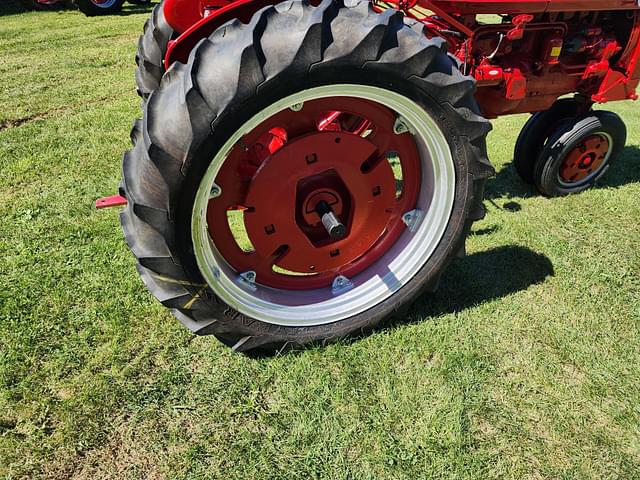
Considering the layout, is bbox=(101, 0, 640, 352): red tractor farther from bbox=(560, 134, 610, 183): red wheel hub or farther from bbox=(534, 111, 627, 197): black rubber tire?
bbox=(560, 134, 610, 183): red wheel hub

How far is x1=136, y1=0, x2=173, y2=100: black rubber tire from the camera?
2.85 metres

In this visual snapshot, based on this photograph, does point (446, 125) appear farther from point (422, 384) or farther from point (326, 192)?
point (422, 384)

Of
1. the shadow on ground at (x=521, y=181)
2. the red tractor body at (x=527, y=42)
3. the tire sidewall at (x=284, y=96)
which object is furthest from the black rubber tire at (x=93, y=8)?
the tire sidewall at (x=284, y=96)

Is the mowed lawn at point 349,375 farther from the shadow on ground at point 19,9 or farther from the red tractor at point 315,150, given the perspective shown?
the shadow on ground at point 19,9

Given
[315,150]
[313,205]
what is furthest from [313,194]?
[315,150]

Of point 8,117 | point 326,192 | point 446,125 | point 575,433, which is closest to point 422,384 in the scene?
point 575,433

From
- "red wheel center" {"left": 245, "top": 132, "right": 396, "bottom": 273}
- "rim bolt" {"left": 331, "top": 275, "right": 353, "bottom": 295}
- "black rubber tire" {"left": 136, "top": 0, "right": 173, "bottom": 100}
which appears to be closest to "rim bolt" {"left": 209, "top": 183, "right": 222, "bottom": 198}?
"red wheel center" {"left": 245, "top": 132, "right": 396, "bottom": 273}

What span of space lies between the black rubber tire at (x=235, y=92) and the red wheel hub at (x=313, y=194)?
0.75 ft

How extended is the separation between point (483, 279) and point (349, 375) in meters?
1.00

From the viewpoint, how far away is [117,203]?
232 centimetres

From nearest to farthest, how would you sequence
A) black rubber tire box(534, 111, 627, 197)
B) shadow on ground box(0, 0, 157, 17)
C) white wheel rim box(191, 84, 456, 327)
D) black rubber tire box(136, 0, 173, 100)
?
white wheel rim box(191, 84, 456, 327)
black rubber tire box(136, 0, 173, 100)
black rubber tire box(534, 111, 627, 197)
shadow on ground box(0, 0, 157, 17)

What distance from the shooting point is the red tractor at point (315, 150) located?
1575 millimetres

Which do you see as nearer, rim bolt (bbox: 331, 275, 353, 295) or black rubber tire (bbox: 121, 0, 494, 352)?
black rubber tire (bbox: 121, 0, 494, 352)

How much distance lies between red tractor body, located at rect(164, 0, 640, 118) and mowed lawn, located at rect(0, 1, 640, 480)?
81 centimetres
